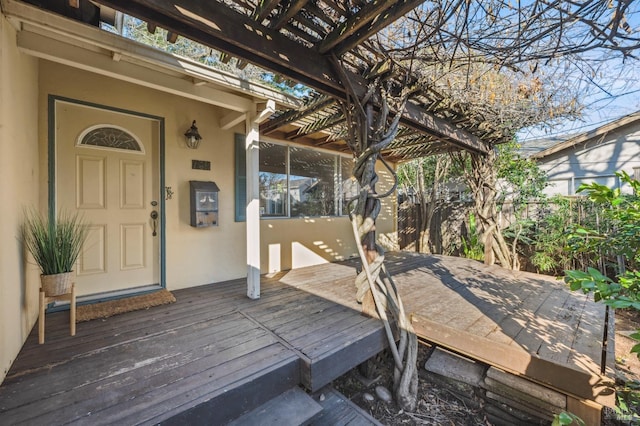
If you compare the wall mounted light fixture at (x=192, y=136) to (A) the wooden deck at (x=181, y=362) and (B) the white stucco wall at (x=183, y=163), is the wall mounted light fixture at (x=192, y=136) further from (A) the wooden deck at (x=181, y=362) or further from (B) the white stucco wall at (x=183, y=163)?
(A) the wooden deck at (x=181, y=362)

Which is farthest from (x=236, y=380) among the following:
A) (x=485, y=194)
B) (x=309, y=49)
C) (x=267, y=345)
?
(x=485, y=194)

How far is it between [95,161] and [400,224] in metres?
6.42

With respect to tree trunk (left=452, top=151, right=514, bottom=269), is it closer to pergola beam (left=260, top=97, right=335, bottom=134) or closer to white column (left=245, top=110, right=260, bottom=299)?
pergola beam (left=260, top=97, right=335, bottom=134)

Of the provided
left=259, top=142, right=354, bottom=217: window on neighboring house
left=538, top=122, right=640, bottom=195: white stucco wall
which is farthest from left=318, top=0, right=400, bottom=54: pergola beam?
left=538, top=122, right=640, bottom=195: white stucco wall

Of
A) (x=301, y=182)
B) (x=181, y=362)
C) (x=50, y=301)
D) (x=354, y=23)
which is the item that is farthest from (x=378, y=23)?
(x=301, y=182)

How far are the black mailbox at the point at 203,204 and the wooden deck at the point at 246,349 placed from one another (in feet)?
2.72

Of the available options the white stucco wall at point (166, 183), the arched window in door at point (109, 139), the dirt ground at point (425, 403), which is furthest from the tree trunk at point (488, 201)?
the arched window in door at point (109, 139)

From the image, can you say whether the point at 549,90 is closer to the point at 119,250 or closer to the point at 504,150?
the point at 504,150

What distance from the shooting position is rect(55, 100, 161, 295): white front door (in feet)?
8.91

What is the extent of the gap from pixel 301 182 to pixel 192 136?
6.60ft

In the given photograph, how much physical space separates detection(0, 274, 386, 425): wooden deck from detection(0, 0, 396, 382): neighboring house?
300 mm

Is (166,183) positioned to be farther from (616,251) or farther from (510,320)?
(510,320)

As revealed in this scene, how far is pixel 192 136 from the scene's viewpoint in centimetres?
330

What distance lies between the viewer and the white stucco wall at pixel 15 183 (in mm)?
1622
